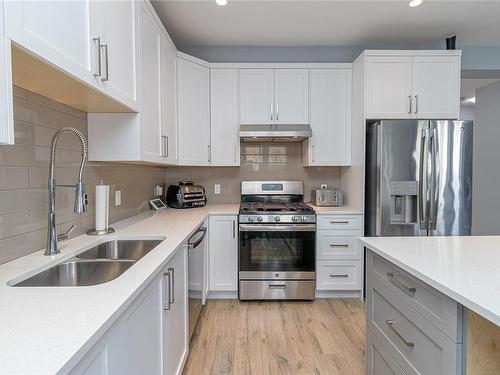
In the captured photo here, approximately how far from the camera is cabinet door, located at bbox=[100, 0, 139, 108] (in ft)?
4.59

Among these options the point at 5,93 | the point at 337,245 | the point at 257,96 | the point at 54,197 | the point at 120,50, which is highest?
the point at 257,96

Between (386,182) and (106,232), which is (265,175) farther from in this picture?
(106,232)

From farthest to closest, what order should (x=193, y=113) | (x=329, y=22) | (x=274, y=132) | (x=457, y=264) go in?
1. (x=193, y=113)
2. (x=274, y=132)
3. (x=329, y=22)
4. (x=457, y=264)

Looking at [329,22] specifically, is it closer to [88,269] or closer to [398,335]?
[398,335]

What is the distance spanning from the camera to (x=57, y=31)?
1.03 meters

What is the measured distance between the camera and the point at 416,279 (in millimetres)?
1162

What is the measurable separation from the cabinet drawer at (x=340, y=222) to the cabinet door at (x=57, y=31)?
2224 mm

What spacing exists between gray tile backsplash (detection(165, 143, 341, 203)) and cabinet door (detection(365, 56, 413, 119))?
2.80 feet

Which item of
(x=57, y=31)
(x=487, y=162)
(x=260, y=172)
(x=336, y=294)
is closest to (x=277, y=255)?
(x=336, y=294)

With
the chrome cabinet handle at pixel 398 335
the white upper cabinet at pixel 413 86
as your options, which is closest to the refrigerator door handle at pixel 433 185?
the white upper cabinet at pixel 413 86

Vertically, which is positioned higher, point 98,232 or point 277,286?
point 98,232

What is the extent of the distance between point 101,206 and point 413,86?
9.34 feet

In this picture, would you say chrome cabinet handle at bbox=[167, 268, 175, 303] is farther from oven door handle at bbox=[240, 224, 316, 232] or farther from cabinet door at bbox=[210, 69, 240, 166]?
cabinet door at bbox=[210, 69, 240, 166]

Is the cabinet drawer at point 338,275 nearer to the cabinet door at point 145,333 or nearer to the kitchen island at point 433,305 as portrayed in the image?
the kitchen island at point 433,305
